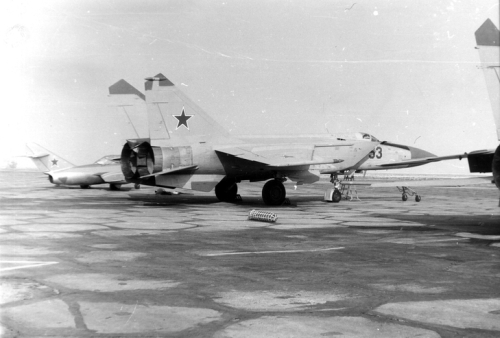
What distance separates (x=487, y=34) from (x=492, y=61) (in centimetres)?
49

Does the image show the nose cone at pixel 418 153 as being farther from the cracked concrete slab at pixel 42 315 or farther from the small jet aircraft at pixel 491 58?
the cracked concrete slab at pixel 42 315

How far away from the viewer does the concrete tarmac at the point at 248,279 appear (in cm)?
474

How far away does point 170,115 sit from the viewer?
17.5m

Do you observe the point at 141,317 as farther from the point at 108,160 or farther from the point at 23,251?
the point at 108,160

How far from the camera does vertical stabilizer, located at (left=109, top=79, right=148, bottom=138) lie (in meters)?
20.2

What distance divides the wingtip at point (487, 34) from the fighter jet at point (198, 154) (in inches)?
333

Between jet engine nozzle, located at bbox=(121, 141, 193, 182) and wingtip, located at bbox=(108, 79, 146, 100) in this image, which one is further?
wingtip, located at bbox=(108, 79, 146, 100)

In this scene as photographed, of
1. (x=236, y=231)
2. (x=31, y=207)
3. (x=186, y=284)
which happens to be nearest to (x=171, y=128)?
(x=31, y=207)

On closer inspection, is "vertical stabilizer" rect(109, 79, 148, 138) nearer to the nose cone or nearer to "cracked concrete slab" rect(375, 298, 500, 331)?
the nose cone

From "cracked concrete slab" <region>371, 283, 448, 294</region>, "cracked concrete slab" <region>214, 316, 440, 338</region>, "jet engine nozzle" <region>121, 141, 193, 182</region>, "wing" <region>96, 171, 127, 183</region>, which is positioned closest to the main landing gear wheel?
"jet engine nozzle" <region>121, 141, 193, 182</region>

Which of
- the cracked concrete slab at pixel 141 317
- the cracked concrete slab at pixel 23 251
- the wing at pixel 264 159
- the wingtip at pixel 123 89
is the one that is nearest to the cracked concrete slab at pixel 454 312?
the cracked concrete slab at pixel 141 317

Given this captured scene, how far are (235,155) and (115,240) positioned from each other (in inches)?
321

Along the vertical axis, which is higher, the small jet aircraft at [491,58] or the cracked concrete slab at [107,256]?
the small jet aircraft at [491,58]

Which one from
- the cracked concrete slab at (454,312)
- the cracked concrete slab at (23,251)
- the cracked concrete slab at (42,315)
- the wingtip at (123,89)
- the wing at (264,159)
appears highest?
the wingtip at (123,89)
